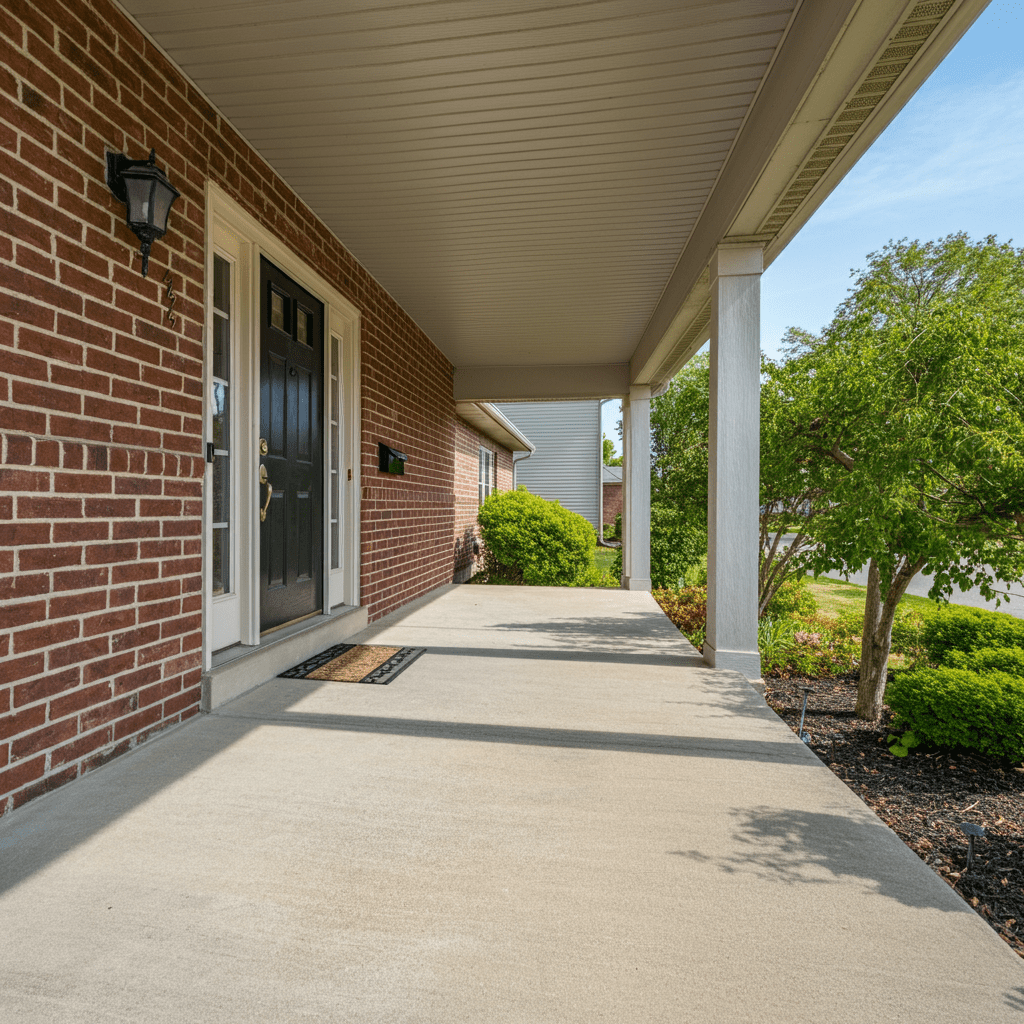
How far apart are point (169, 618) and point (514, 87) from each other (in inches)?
104

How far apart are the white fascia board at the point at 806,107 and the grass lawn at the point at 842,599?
603cm

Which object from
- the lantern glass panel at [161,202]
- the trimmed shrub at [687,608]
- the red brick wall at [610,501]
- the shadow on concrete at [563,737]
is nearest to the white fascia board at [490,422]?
the trimmed shrub at [687,608]

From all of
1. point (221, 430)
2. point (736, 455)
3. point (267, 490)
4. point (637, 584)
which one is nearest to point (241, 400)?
point (221, 430)

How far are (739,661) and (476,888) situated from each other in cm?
249

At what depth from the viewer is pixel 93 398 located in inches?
82.4

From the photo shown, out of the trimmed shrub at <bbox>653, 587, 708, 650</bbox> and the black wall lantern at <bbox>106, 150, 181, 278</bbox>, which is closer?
the black wall lantern at <bbox>106, 150, 181, 278</bbox>

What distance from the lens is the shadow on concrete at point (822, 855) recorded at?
1.50m

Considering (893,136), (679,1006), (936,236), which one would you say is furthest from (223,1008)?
(936,236)

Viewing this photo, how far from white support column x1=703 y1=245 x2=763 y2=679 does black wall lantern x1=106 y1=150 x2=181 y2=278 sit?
280 centimetres

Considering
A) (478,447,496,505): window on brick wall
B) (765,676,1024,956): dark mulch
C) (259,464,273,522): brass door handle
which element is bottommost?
(765,676,1024,956): dark mulch

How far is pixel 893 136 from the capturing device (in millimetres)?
11320

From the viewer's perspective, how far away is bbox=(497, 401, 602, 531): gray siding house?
1664 cm

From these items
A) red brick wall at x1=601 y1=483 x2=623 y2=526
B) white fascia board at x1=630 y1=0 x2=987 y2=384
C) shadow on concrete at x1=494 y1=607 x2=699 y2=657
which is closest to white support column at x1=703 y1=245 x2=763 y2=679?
white fascia board at x1=630 y1=0 x2=987 y2=384

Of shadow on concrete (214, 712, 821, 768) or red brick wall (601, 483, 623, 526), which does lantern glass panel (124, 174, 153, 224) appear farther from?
red brick wall (601, 483, 623, 526)
